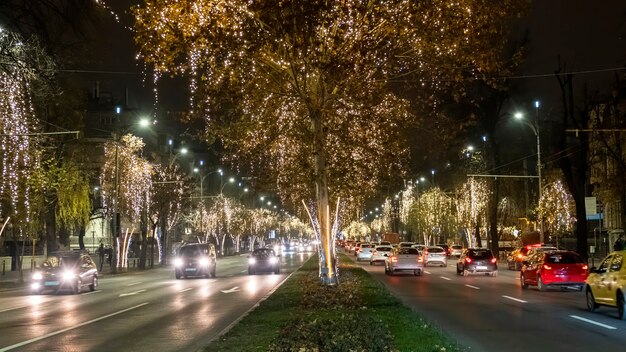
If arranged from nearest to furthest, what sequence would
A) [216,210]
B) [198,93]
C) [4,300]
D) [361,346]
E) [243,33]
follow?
[361,346] < [243,33] < [198,93] < [4,300] < [216,210]

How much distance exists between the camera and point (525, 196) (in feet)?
208

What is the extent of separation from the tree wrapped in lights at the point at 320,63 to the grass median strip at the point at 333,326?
2.33 meters

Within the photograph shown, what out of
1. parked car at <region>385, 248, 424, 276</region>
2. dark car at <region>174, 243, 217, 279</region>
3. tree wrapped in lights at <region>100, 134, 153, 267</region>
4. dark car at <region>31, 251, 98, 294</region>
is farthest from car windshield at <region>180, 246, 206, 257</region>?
parked car at <region>385, 248, 424, 276</region>

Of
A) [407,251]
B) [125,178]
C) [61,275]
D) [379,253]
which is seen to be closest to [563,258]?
[407,251]

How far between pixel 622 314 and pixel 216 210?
71.7 m


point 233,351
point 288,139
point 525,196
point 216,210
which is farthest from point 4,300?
point 216,210

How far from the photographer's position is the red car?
26.2m

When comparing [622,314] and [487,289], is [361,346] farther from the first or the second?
[487,289]

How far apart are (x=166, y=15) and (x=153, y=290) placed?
17.6m

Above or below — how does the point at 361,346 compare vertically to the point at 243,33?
below

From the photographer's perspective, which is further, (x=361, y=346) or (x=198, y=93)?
(x=198, y=93)

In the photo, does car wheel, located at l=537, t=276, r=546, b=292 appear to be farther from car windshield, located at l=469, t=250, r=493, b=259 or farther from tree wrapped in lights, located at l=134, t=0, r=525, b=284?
car windshield, located at l=469, t=250, r=493, b=259

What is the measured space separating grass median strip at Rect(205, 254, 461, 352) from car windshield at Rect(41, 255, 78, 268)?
10990 millimetres

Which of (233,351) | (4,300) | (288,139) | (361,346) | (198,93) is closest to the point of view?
(361,346)
